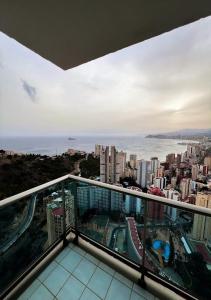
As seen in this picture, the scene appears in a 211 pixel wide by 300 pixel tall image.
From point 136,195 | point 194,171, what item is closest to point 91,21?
point 136,195

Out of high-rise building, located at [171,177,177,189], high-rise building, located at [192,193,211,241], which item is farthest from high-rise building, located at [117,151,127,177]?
high-rise building, located at [192,193,211,241]

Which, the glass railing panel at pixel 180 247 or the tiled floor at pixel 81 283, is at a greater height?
the glass railing panel at pixel 180 247

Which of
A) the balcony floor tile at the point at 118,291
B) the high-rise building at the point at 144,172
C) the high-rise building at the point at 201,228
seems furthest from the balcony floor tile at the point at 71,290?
the high-rise building at the point at 144,172

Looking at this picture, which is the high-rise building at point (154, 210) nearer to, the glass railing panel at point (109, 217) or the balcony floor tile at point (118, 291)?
the glass railing panel at point (109, 217)

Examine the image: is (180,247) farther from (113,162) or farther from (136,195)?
(113,162)

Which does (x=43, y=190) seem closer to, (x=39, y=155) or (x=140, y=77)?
(x=39, y=155)
